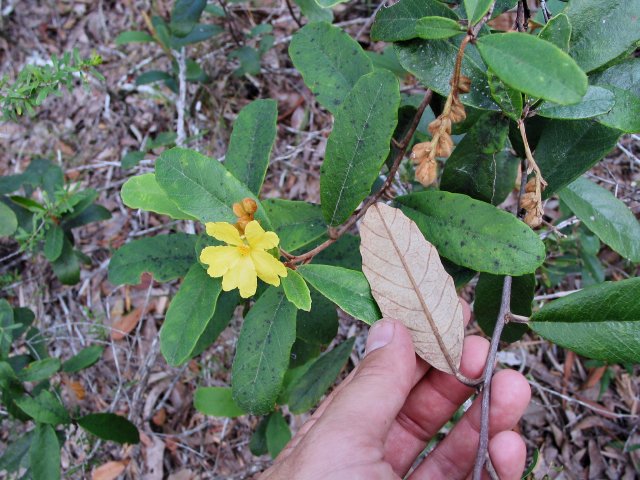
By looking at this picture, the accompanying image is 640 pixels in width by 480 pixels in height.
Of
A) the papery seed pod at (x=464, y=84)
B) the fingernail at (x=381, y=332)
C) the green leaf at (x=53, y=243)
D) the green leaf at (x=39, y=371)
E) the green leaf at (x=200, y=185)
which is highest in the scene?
the papery seed pod at (x=464, y=84)

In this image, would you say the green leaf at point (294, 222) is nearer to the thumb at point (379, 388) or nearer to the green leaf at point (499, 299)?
the thumb at point (379, 388)

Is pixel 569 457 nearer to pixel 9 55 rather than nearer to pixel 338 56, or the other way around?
pixel 338 56

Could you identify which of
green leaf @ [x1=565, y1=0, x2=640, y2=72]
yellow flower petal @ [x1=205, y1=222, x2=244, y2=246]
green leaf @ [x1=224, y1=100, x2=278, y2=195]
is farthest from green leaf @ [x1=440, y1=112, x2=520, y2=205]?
yellow flower petal @ [x1=205, y1=222, x2=244, y2=246]

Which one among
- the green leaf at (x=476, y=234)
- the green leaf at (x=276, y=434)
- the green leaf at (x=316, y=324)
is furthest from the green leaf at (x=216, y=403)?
the green leaf at (x=476, y=234)

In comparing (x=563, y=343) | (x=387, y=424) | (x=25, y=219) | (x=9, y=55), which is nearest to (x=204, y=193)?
(x=387, y=424)

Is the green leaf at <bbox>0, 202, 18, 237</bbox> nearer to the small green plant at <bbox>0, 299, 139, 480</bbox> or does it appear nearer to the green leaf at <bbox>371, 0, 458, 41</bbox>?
the small green plant at <bbox>0, 299, 139, 480</bbox>
